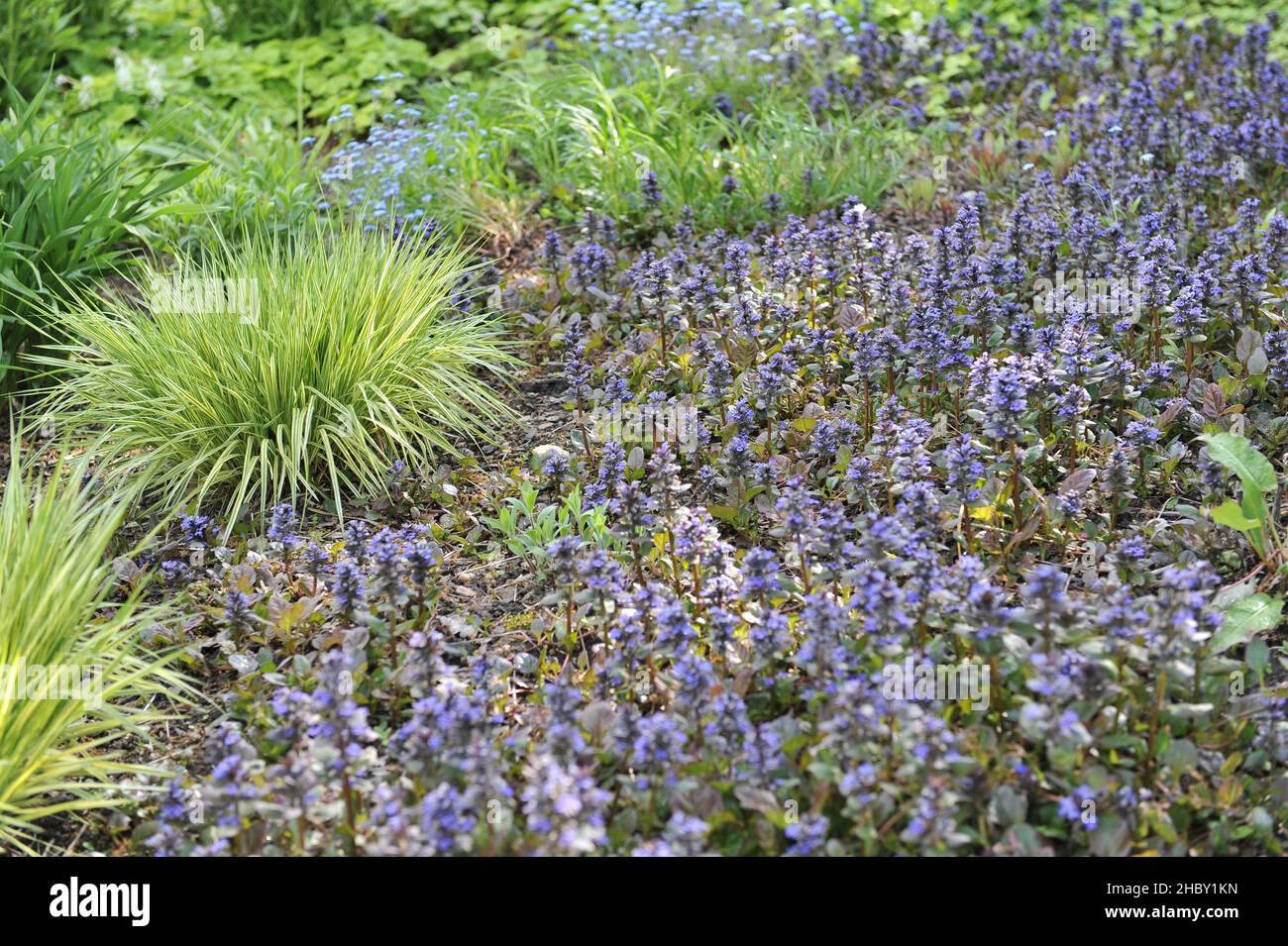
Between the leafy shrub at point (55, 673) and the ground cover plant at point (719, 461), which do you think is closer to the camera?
the ground cover plant at point (719, 461)

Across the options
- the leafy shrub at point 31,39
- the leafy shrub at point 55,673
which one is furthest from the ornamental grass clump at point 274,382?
the leafy shrub at point 31,39

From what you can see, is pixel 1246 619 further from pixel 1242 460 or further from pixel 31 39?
pixel 31 39

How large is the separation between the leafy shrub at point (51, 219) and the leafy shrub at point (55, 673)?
173cm

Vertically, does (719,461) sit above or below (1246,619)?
above

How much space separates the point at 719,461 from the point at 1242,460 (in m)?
1.56

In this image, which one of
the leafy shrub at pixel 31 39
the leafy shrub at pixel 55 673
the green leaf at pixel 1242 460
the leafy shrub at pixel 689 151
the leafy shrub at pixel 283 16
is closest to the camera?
the leafy shrub at pixel 55 673

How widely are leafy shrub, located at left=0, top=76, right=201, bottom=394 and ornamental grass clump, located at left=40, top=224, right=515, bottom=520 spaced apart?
381mm

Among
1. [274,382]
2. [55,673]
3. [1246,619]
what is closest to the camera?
[55,673]

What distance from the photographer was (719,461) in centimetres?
403

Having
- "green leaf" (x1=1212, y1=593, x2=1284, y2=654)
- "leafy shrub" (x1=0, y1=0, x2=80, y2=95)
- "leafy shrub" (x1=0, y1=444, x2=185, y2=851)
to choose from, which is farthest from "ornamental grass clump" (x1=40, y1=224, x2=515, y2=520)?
"leafy shrub" (x1=0, y1=0, x2=80, y2=95)

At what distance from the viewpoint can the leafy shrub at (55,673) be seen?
288 cm

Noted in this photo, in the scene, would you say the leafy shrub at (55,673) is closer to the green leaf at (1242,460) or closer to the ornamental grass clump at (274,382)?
the ornamental grass clump at (274,382)

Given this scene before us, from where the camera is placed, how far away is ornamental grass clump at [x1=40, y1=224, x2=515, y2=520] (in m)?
4.18

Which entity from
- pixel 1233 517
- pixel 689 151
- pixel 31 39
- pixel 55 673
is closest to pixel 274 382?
pixel 55 673
